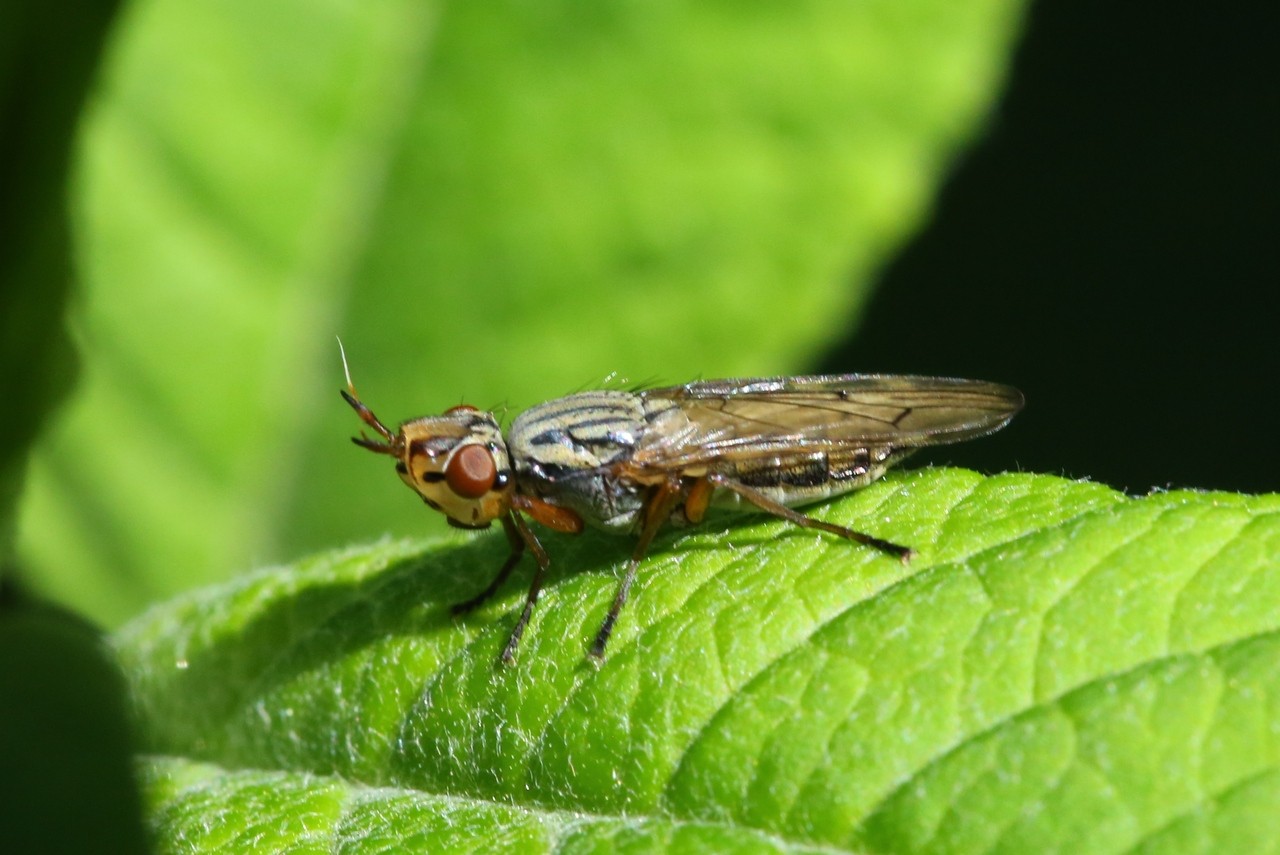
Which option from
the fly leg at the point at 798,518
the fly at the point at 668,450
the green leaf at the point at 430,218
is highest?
the green leaf at the point at 430,218

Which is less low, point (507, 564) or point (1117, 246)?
point (1117, 246)

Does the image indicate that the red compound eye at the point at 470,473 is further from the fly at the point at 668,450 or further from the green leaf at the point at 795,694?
the green leaf at the point at 795,694

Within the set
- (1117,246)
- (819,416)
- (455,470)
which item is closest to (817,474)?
(819,416)

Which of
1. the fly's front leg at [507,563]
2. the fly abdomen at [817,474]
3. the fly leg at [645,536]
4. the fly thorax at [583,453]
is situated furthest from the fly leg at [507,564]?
the fly abdomen at [817,474]

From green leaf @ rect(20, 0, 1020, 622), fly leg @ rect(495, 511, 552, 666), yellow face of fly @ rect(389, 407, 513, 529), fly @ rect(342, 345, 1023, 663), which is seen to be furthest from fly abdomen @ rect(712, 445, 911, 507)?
green leaf @ rect(20, 0, 1020, 622)

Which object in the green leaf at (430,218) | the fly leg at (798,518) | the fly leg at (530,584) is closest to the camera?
the fly leg at (798,518)

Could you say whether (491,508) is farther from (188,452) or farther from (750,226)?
(188,452)

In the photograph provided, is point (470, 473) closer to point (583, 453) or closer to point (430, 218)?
point (583, 453)
